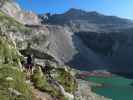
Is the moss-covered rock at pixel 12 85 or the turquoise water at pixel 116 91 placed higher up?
the moss-covered rock at pixel 12 85

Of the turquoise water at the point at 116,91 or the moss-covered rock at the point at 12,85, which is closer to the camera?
the moss-covered rock at the point at 12,85

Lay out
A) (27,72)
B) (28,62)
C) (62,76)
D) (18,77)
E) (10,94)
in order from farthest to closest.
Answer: (62,76) → (28,62) → (27,72) → (18,77) → (10,94)

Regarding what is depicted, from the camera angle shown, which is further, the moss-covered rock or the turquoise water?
the turquoise water

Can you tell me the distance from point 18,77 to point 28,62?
9504 millimetres

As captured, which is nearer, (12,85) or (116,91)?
(12,85)

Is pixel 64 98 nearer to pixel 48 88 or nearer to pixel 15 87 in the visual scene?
pixel 48 88

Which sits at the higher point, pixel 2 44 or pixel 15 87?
pixel 2 44

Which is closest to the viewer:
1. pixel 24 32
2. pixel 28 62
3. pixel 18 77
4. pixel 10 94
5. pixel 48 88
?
pixel 10 94

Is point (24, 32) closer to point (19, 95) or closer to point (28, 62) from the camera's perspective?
point (28, 62)

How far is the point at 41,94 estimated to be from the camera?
27.8m

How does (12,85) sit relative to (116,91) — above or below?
above

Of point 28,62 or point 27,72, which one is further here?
point 28,62

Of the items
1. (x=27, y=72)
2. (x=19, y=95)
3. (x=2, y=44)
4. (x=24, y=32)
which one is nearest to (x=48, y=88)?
(x=27, y=72)

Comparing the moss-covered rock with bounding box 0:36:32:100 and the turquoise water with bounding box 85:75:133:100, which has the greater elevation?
the moss-covered rock with bounding box 0:36:32:100
